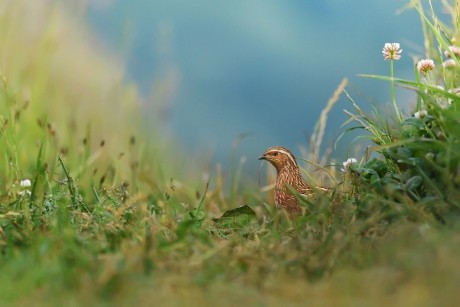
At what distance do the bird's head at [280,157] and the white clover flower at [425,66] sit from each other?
47.2 inches

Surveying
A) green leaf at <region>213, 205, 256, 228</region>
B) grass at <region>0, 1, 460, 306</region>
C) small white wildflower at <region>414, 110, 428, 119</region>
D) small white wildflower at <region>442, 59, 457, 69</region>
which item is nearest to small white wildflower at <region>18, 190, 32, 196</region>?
grass at <region>0, 1, 460, 306</region>

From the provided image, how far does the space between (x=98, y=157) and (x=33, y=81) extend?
2.63 feet

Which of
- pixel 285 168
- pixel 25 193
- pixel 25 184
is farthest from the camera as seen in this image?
pixel 285 168

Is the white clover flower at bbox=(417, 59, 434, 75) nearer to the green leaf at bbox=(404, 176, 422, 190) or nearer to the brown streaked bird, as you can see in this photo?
the green leaf at bbox=(404, 176, 422, 190)

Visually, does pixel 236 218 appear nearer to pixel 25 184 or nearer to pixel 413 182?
pixel 413 182

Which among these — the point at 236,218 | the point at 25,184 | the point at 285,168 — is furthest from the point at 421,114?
the point at 25,184

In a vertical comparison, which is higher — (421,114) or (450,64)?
(450,64)

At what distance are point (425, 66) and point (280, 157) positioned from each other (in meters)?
1.30

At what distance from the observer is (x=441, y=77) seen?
4684 millimetres

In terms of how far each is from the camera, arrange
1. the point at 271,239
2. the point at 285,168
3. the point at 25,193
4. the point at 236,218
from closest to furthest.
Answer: the point at 271,239, the point at 236,218, the point at 25,193, the point at 285,168

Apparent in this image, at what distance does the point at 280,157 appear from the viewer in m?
5.59

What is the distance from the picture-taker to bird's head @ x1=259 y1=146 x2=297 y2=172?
5.57 m

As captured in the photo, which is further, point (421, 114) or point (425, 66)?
point (425, 66)

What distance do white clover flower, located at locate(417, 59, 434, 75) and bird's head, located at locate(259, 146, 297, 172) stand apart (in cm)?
120
